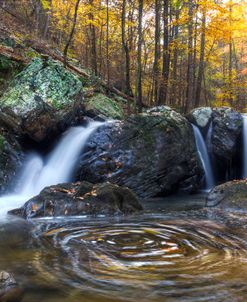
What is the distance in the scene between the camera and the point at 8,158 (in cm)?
888

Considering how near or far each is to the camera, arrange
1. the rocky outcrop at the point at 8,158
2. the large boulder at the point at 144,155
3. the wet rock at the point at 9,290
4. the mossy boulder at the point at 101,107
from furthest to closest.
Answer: the mossy boulder at the point at 101,107 < the large boulder at the point at 144,155 < the rocky outcrop at the point at 8,158 < the wet rock at the point at 9,290

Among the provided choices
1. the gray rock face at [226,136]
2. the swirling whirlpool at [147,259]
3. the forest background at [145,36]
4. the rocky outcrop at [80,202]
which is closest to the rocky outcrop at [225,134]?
the gray rock face at [226,136]

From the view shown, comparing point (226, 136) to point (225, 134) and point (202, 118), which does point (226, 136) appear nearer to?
point (225, 134)

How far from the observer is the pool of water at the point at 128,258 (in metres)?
3.09

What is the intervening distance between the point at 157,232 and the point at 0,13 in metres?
14.8

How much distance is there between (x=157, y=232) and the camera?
5082mm

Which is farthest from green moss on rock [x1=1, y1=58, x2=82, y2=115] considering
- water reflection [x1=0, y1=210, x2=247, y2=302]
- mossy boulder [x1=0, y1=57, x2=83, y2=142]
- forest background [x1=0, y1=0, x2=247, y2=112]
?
water reflection [x1=0, y1=210, x2=247, y2=302]

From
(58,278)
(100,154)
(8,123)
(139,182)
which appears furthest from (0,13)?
(58,278)

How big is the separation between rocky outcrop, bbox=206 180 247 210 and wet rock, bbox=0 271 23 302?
187 inches

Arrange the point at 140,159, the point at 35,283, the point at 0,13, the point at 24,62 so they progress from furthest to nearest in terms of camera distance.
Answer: the point at 0,13 < the point at 24,62 < the point at 140,159 < the point at 35,283

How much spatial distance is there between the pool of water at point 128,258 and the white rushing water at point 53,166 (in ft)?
9.36

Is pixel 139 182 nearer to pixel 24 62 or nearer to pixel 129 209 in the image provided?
pixel 129 209

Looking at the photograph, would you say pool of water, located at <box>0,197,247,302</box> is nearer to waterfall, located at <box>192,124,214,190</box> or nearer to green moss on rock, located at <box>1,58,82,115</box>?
green moss on rock, located at <box>1,58,82,115</box>

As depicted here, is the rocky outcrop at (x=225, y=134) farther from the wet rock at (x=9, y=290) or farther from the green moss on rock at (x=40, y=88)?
the wet rock at (x=9, y=290)
